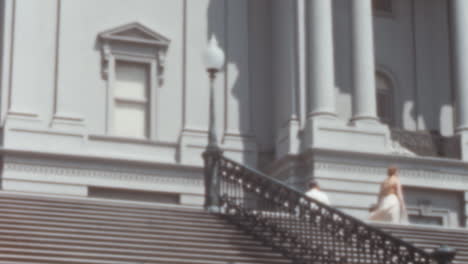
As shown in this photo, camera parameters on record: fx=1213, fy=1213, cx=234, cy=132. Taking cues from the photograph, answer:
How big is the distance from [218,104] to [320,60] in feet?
10.6

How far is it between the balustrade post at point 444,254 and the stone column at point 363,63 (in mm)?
14065

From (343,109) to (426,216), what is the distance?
422 centimetres

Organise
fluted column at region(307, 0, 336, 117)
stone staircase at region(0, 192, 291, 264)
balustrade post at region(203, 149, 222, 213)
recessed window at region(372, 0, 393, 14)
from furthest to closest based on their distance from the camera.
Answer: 1. recessed window at region(372, 0, 393, 14)
2. fluted column at region(307, 0, 336, 117)
3. balustrade post at region(203, 149, 222, 213)
4. stone staircase at region(0, 192, 291, 264)

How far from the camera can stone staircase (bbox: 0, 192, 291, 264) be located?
19391 mm

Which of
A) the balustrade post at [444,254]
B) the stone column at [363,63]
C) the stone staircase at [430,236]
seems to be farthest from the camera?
the stone column at [363,63]

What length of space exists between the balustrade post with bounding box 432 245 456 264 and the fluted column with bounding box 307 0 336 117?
13762 mm

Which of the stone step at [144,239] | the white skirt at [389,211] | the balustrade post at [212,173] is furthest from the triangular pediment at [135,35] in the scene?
the stone step at [144,239]

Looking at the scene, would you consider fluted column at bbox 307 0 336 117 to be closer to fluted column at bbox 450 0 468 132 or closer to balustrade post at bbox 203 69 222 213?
fluted column at bbox 450 0 468 132

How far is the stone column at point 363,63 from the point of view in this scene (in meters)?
33.2

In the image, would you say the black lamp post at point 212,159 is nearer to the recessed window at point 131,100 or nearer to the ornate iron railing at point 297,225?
the ornate iron railing at point 297,225

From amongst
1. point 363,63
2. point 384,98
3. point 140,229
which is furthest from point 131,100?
point 140,229

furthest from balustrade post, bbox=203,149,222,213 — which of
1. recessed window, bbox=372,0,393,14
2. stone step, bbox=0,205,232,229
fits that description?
recessed window, bbox=372,0,393,14

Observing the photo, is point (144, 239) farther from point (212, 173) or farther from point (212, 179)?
point (212, 173)

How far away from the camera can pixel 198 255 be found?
66.2 feet
